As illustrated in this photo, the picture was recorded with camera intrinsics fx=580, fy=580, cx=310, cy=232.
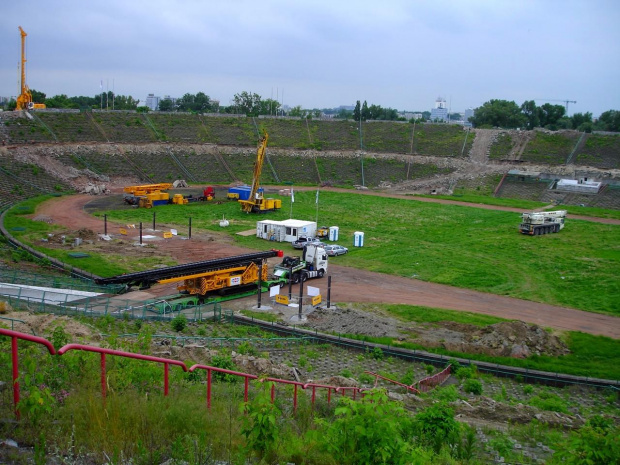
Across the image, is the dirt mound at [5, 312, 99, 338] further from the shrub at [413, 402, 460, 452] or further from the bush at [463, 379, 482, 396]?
the bush at [463, 379, 482, 396]

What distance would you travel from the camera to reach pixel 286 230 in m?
42.7

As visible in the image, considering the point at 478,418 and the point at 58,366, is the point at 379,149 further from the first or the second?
the point at 58,366

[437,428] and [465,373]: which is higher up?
[437,428]

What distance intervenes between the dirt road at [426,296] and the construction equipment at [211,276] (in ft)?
13.7

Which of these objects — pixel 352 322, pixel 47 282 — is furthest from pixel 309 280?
pixel 47 282

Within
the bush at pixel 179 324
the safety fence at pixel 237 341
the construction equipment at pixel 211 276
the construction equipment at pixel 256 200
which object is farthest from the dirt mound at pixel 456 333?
the construction equipment at pixel 256 200

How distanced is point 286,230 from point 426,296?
573 inches

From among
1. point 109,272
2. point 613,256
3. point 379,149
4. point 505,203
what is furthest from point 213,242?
point 379,149

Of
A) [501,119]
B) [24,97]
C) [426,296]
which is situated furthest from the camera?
[501,119]

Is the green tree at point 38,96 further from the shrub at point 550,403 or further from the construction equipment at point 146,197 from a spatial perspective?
→ the shrub at point 550,403

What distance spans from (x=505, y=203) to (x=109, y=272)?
1879 inches

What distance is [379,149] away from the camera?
290ft

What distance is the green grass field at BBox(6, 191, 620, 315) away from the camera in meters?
33.6

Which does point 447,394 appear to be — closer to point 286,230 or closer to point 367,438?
point 367,438
